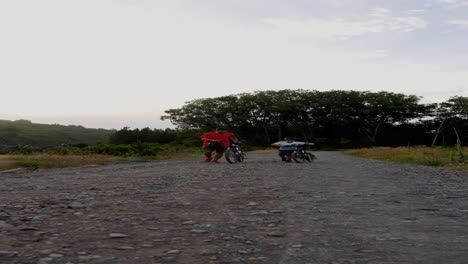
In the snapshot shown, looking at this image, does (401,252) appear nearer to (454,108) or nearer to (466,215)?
(466,215)

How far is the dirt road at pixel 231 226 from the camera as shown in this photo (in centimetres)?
317

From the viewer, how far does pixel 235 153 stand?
61.5 feet

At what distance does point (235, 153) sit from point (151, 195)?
12044 millimetres

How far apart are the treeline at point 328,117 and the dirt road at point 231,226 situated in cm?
5691

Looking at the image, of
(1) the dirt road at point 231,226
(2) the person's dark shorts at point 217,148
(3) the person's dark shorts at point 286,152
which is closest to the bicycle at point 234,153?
(2) the person's dark shorts at point 217,148

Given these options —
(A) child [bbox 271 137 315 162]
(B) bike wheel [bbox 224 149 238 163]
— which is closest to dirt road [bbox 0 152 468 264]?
(B) bike wheel [bbox 224 149 238 163]

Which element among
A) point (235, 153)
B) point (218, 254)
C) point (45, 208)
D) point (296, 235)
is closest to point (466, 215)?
point (296, 235)

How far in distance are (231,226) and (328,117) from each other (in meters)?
61.6

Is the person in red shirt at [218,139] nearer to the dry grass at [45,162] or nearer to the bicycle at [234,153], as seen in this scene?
the bicycle at [234,153]

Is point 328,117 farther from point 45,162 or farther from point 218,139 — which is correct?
point 45,162

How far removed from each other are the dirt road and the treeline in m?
56.9

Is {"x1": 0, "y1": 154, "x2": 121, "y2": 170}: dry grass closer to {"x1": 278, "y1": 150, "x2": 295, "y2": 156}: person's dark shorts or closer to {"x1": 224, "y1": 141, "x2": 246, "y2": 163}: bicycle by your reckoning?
{"x1": 224, "y1": 141, "x2": 246, "y2": 163}: bicycle

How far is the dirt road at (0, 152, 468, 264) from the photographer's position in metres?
3.17

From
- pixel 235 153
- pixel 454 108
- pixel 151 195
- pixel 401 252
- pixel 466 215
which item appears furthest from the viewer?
pixel 454 108
